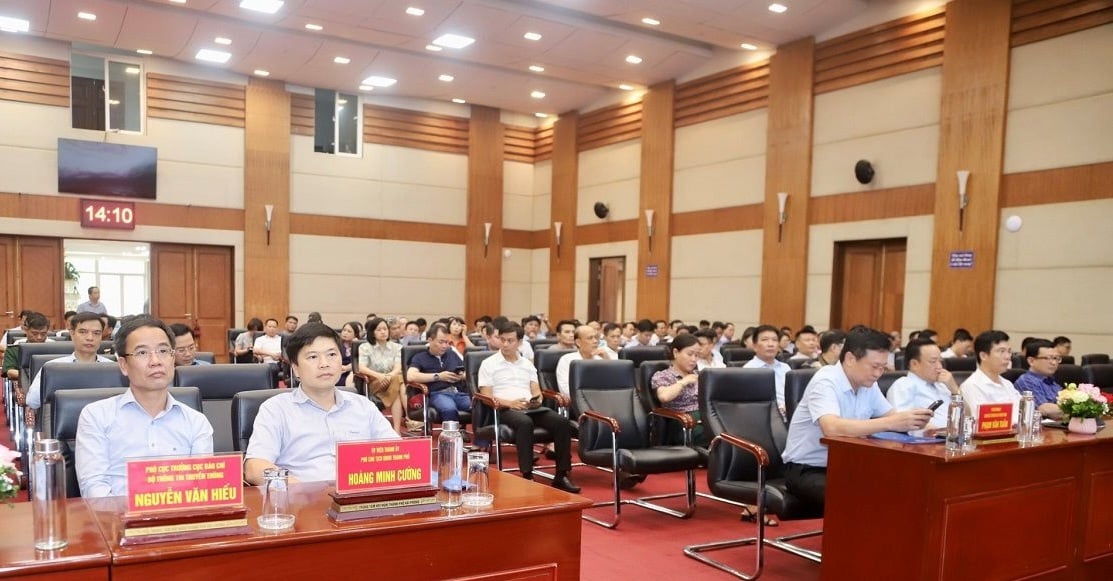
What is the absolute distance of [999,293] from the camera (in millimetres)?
8500

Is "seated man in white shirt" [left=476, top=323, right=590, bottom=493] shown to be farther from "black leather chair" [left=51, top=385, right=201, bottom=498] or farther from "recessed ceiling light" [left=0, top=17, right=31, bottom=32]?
"recessed ceiling light" [left=0, top=17, right=31, bottom=32]

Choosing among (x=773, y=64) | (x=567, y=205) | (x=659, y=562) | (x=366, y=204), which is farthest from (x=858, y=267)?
(x=366, y=204)

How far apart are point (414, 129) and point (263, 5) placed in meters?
5.00

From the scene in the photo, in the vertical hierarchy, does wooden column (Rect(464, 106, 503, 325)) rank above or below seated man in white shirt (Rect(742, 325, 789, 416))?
above

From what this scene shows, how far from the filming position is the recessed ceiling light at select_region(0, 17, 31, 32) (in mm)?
10305

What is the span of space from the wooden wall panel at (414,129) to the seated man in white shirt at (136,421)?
12040mm

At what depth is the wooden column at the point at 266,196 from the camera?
506 inches

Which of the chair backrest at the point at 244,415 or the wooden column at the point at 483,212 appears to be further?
the wooden column at the point at 483,212

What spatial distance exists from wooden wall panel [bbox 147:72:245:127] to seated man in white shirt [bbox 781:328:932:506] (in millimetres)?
11733

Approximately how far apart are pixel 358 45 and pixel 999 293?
29.8ft

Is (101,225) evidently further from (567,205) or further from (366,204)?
(567,205)

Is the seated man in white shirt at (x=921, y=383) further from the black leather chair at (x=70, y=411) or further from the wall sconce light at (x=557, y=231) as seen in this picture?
the wall sconce light at (x=557, y=231)

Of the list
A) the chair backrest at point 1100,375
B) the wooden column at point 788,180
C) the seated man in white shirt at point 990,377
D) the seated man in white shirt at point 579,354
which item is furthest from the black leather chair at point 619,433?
the wooden column at point 788,180

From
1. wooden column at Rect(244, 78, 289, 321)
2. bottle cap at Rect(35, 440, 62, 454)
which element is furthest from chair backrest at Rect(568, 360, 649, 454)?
wooden column at Rect(244, 78, 289, 321)
